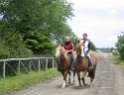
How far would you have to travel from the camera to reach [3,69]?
2577 centimetres

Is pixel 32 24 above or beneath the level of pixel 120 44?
above

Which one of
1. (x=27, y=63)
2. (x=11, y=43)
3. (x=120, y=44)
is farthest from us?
(x=120, y=44)

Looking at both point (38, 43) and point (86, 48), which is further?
point (38, 43)

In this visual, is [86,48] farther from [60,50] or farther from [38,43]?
[38,43]

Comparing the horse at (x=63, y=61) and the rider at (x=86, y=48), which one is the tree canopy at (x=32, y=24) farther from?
the rider at (x=86, y=48)

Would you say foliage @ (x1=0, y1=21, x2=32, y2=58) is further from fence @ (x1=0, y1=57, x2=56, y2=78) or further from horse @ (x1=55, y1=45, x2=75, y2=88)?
horse @ (x1=55, y1=45, x2=75, y2=88)

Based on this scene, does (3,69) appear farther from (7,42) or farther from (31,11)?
(31,11)

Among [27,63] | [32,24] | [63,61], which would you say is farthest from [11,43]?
[63,61]

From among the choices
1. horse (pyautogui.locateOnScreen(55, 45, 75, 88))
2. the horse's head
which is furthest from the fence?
the horse's head

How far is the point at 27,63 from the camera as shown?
107 feet

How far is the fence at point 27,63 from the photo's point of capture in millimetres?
26869

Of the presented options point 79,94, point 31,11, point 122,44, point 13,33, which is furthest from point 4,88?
point 122,44

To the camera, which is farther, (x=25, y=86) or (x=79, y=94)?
(x=25, y=86)

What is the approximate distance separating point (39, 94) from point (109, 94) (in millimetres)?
2807
